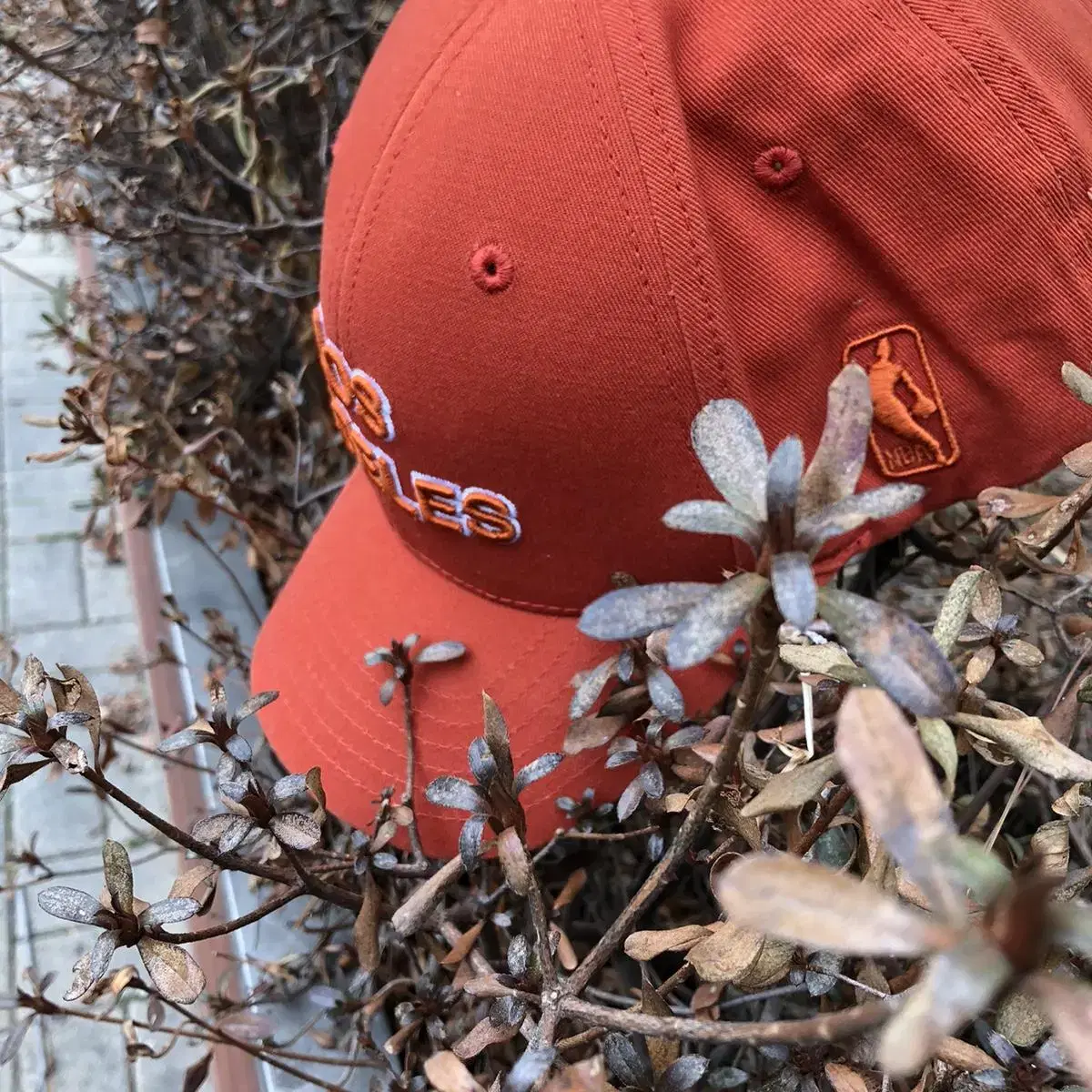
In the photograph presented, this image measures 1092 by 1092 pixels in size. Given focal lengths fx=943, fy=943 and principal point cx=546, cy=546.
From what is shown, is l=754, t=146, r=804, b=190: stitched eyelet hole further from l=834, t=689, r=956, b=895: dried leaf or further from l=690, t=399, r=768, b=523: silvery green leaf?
l=834, t=689, r=956, b=895: dried leaf

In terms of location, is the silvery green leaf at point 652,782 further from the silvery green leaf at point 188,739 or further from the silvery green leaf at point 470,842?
the silvery green leaf at point 188,739

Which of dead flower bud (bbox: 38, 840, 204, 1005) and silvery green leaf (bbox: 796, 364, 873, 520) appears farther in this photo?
dead flower bud (bbox: 38, 840, 204, 1005)

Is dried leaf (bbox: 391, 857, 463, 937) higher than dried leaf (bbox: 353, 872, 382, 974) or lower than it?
higher

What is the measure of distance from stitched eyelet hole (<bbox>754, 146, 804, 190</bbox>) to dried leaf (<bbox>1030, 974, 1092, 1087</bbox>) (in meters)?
0.46

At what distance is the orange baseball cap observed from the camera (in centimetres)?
53

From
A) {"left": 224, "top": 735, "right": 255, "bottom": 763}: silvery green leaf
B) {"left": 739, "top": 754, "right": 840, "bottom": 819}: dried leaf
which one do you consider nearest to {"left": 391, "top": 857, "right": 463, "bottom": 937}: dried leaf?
{"left": 224, "top": 735, "right": 255, "bottom": 763}: silvery green leaf

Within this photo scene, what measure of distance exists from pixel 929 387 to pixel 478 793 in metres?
0.38

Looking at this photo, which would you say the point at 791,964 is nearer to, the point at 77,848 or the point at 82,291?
the point at 77,848

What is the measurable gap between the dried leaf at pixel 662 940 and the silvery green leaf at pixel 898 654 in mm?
230

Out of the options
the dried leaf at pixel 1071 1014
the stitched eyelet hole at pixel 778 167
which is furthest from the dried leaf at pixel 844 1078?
the stitched eyelet hole at pixel 778 167

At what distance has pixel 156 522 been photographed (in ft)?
3.82

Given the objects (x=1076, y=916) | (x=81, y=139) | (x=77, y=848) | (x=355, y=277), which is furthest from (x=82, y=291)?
(x=1076, y=916)

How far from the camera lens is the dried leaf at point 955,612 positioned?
1.35ft

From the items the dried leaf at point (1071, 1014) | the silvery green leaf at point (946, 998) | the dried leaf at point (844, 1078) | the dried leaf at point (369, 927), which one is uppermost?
the silvery green leaf at point (946, 998)
